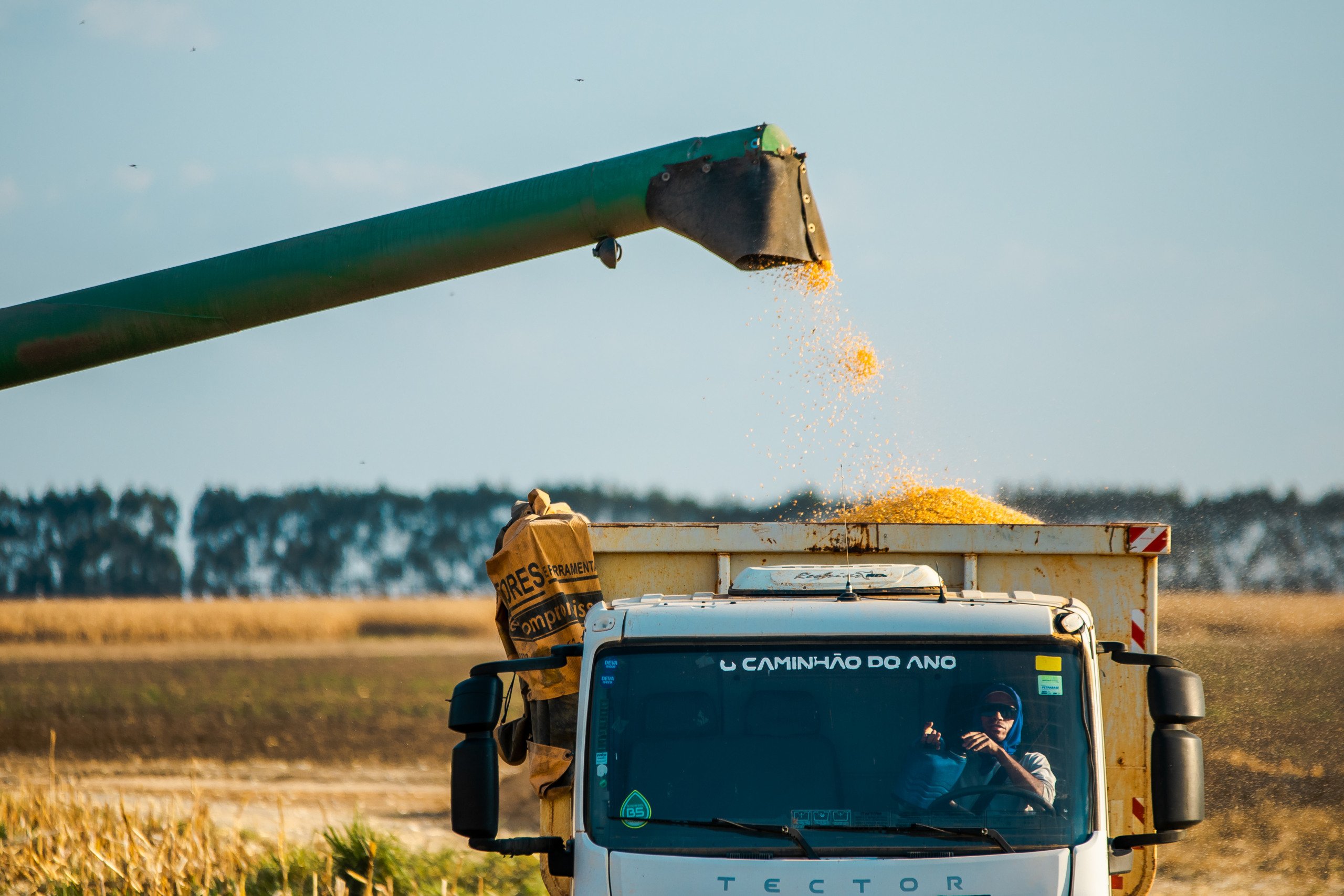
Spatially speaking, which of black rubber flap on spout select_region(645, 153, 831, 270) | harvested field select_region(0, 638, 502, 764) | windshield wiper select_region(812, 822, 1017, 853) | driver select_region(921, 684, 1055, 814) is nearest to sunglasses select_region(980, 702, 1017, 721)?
driver select_region(921, 684, 1055, 814)

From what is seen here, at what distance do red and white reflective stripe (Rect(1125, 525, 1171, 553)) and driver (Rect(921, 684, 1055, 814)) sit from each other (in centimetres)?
169

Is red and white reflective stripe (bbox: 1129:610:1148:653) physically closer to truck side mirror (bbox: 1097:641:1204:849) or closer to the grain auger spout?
truck side mirror (bbox: 1097:641:1204:849)

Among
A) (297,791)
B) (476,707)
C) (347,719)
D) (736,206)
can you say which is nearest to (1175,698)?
(476,707)

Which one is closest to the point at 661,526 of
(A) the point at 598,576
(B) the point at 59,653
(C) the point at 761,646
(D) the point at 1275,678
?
(A) the point at 598,576

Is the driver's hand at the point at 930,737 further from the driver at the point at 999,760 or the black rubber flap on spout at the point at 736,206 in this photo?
the black rubber flap on spout at the point at 736,206

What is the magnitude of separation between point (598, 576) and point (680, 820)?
191 centimetres

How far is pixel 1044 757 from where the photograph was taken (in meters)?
4.27

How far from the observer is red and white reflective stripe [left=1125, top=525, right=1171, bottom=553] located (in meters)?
5.71

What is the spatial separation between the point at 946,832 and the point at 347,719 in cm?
2828

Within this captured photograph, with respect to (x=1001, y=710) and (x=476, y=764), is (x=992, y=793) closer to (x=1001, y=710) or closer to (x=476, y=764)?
(x=1001, y=710)

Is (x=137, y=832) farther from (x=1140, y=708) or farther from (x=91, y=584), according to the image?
(x=91, y=584)

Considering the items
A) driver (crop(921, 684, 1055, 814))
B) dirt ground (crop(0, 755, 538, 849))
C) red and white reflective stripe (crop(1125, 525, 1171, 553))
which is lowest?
dirt ground (crop(0, 755, 538, 849))

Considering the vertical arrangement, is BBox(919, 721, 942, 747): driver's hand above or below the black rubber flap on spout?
below

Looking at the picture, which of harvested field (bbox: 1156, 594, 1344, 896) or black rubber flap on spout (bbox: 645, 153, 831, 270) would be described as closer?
black rubber flap on spout (bbox: 645, 153, 831, 270)
